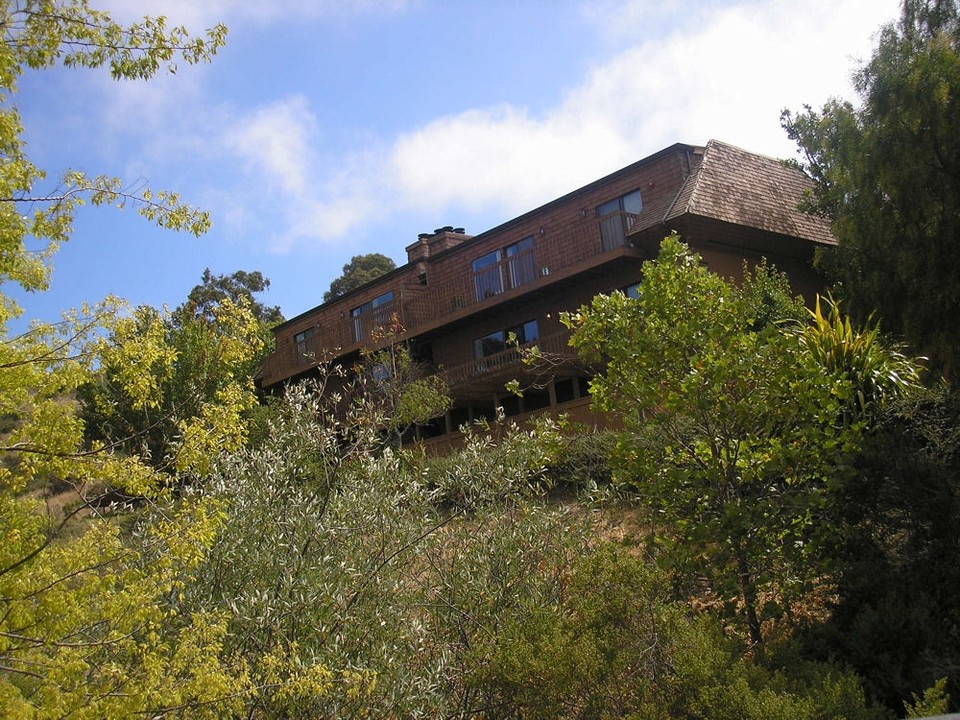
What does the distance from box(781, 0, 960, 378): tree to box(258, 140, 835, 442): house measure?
7357 millimetres

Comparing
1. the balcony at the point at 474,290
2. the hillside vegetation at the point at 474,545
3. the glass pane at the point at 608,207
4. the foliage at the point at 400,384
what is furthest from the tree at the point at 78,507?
the glass pane at the point at 608,207

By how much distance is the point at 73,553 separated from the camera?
573 centimetres

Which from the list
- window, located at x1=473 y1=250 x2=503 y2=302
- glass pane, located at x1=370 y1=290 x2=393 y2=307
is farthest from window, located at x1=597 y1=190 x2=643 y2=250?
glass pane, located at x1=370 y1=290 x2=393 y2=307

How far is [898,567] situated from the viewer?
26.0 ft

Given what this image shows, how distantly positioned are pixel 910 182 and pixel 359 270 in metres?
50.5

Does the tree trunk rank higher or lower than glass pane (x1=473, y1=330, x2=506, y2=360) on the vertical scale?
lower

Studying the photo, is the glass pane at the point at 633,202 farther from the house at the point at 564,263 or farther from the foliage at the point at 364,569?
the foliage at the point at 364,569

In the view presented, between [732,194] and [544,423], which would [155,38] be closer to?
[544,423]

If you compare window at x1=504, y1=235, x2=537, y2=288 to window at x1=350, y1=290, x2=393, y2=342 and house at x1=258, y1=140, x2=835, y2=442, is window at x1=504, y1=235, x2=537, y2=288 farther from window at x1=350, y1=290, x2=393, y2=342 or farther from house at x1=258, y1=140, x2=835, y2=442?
window at x1=350, y1=290, x2=393, y2=342

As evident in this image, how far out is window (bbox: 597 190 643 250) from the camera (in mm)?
23562

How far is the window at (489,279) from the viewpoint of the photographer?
27406mm

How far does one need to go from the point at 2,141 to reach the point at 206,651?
3402 mm

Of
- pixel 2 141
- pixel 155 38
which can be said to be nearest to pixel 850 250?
pixel 155 38

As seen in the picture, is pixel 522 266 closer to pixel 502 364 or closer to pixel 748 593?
pixel 502 364
